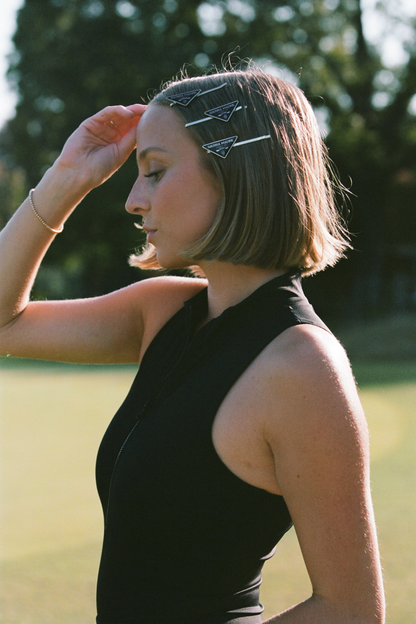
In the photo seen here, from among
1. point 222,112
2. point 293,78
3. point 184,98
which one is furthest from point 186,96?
point 293,78

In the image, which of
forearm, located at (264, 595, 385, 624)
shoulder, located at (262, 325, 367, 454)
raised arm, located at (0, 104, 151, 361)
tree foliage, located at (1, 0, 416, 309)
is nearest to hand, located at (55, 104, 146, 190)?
raised arm, located at (0, 104, 151, 361)

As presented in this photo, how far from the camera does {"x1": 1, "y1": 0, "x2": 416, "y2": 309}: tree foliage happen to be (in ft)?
74.9

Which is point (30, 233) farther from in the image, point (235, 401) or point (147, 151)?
point (235, 401)

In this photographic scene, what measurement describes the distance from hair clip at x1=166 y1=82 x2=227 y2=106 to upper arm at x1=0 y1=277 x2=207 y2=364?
53 centimetres

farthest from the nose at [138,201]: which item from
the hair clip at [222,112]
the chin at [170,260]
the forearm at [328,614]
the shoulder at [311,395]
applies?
the forearm at [328,614]

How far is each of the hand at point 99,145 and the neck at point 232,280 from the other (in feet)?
1.82

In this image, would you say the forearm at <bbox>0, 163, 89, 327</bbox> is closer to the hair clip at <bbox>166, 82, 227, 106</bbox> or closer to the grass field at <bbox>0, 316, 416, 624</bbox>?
the hair clip at <bbox>166, 82, 227, 106</bbox>

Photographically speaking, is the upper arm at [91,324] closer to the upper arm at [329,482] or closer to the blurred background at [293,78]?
the upper arm at [329,482]

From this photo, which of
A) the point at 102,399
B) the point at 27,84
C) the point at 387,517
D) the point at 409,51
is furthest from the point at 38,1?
the point at 387,517

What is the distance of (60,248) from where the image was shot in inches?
971

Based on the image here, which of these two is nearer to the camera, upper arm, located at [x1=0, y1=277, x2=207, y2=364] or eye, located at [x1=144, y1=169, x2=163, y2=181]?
eye, located at [x1=144, y1=169, x2=163, y2=181]

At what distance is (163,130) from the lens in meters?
1.53

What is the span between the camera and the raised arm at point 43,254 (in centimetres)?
185

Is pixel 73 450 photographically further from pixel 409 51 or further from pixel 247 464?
pixel 409 51
